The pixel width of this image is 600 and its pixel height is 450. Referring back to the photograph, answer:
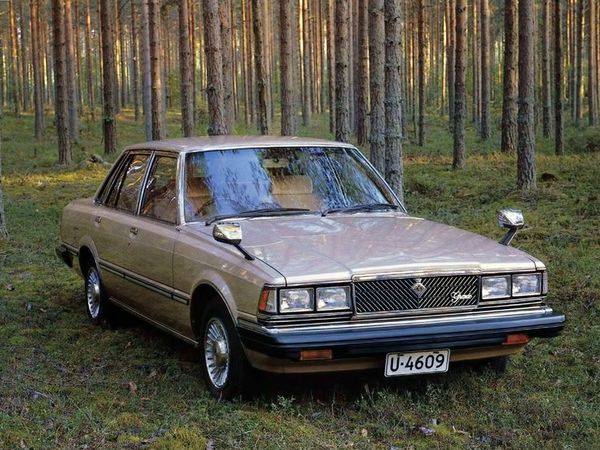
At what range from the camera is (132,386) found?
557cm

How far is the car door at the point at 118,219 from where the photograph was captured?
262 inches

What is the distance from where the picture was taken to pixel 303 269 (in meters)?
4.59

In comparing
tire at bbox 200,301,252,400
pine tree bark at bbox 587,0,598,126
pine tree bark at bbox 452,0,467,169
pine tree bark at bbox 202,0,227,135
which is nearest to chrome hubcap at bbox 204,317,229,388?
tire at bbox 200,301,252,400

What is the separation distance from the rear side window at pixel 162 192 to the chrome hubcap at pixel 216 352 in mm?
1059

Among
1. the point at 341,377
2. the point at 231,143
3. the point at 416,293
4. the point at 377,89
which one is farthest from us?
the point at 377,89

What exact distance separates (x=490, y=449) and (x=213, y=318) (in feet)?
6.25

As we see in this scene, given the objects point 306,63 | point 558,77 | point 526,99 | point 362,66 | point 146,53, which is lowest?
point 526,99

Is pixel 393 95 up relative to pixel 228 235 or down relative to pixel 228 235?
up

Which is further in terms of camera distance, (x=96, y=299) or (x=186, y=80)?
(x=186, y=80)

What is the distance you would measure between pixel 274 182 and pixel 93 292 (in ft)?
8.18

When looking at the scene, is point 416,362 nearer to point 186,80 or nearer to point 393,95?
point 393,95

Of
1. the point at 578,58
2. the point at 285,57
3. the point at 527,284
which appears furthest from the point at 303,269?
the point at 578,58

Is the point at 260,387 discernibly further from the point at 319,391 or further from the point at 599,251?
the point at 599,251

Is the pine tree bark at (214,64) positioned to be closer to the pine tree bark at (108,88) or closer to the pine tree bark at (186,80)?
the pine tree bark at (186,80)
